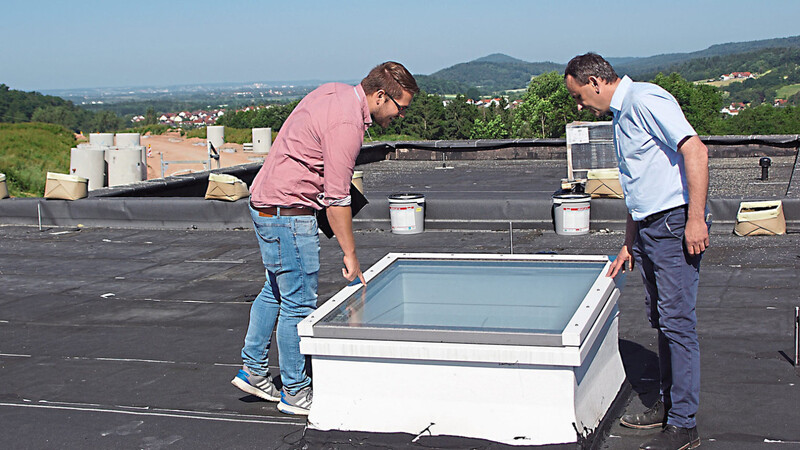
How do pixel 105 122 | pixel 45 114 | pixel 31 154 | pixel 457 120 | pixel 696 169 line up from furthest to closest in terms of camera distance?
pixel 457 120 → pixel 105 122 → pixel 45 114 → pixel 31 154 → pixel 696 169

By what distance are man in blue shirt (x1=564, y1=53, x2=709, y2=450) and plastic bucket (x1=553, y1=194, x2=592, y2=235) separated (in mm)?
7804

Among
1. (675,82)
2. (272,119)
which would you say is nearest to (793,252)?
(272,119)

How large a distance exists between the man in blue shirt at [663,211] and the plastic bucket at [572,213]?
780 cm

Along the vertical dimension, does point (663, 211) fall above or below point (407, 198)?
above

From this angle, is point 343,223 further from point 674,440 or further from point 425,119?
point 425,119

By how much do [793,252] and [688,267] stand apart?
21.4 feet

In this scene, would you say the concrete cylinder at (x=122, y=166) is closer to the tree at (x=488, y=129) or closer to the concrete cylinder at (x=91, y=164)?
→ the concrete cylinder at (x=91, y=164)

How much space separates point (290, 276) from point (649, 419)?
213 centimetres

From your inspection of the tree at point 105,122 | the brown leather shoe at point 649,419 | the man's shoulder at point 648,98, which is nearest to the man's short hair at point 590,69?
the man's shoulder at point 648,98

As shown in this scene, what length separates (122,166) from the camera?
69.7 feet

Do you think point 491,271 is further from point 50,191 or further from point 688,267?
point 50,191

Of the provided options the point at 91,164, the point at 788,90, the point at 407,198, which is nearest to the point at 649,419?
the point at 407,198

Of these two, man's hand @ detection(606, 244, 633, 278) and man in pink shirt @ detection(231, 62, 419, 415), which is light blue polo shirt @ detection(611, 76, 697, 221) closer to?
man's hand @ detection(606, 244, 633, 278)

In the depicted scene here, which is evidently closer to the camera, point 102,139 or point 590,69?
point 590,69
